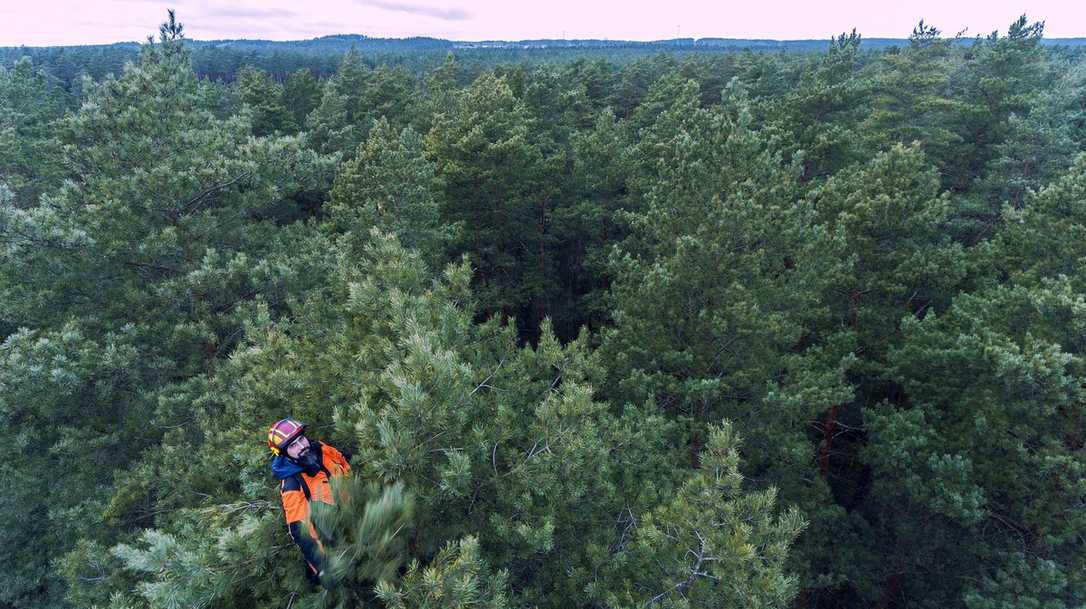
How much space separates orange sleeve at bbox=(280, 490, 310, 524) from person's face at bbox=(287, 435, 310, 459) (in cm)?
26

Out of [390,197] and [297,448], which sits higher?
[390,197]

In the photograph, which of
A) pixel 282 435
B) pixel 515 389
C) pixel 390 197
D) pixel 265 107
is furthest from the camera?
pixel 265 107

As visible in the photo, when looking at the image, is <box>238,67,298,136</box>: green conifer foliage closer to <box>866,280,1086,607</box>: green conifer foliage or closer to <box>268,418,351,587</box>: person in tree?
<box>268,418,351,587</box>: person in tree

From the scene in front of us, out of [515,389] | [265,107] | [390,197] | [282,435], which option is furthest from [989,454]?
[265,107]

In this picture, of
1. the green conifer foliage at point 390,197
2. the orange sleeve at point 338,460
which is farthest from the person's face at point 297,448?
the green conifer foliage at point 390,197

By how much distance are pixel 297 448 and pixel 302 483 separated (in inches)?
10.0

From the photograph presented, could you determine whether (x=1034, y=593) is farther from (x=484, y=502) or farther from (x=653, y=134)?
(x=653, y=134)

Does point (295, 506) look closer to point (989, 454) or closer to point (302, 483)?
point (302, 483)

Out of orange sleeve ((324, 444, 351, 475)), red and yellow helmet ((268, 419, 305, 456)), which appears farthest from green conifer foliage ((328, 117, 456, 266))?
red and yellow helmet ((268, 419, 305, 456))

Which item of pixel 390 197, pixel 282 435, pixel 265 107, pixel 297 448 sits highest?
pixel 265 107

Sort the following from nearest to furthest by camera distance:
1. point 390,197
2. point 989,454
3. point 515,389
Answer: point 515,389, point 989,454, point 390,197

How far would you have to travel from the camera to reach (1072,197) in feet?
34.0

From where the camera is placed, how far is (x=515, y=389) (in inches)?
241

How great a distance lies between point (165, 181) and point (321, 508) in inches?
312
